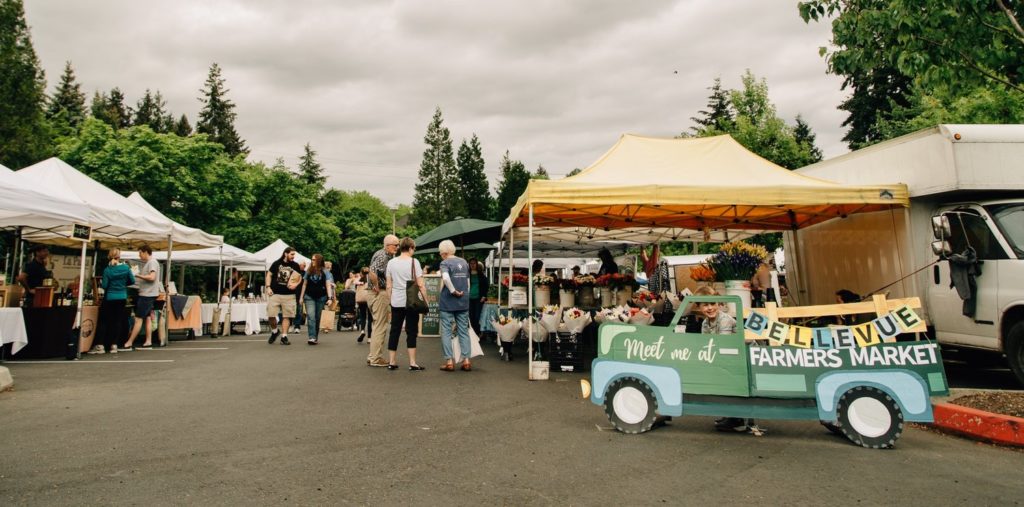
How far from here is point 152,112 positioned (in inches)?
2181

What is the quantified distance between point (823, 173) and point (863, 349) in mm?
6556

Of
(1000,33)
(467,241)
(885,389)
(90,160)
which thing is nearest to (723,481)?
(885,389)

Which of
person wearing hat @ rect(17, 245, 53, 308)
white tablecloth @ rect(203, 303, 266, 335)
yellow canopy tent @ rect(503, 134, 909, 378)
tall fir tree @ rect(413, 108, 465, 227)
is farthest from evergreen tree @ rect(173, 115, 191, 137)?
yellow canopy tent @ rect(503, 134, 909, 378)

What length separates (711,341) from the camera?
505 centimetres

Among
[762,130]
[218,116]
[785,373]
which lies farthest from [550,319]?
[218,116]

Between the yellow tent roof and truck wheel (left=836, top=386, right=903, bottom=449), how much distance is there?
3.43 m

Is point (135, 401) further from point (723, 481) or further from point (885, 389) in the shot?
point (885, 389)

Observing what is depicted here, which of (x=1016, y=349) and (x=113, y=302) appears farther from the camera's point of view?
(x=113, y=302)

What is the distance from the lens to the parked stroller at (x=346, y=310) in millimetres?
19453

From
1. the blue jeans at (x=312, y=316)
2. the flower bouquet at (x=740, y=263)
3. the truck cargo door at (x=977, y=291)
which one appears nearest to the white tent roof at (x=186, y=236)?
the blue jeans at (x=312, y=316)

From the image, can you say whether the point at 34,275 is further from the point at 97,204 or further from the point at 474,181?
the point at 474,181

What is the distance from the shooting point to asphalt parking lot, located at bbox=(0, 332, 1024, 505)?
3438 mm

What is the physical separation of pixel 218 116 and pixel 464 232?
1927 inches

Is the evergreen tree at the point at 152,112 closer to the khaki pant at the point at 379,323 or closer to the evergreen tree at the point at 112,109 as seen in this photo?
the evergreen tree at the point at 112,109
